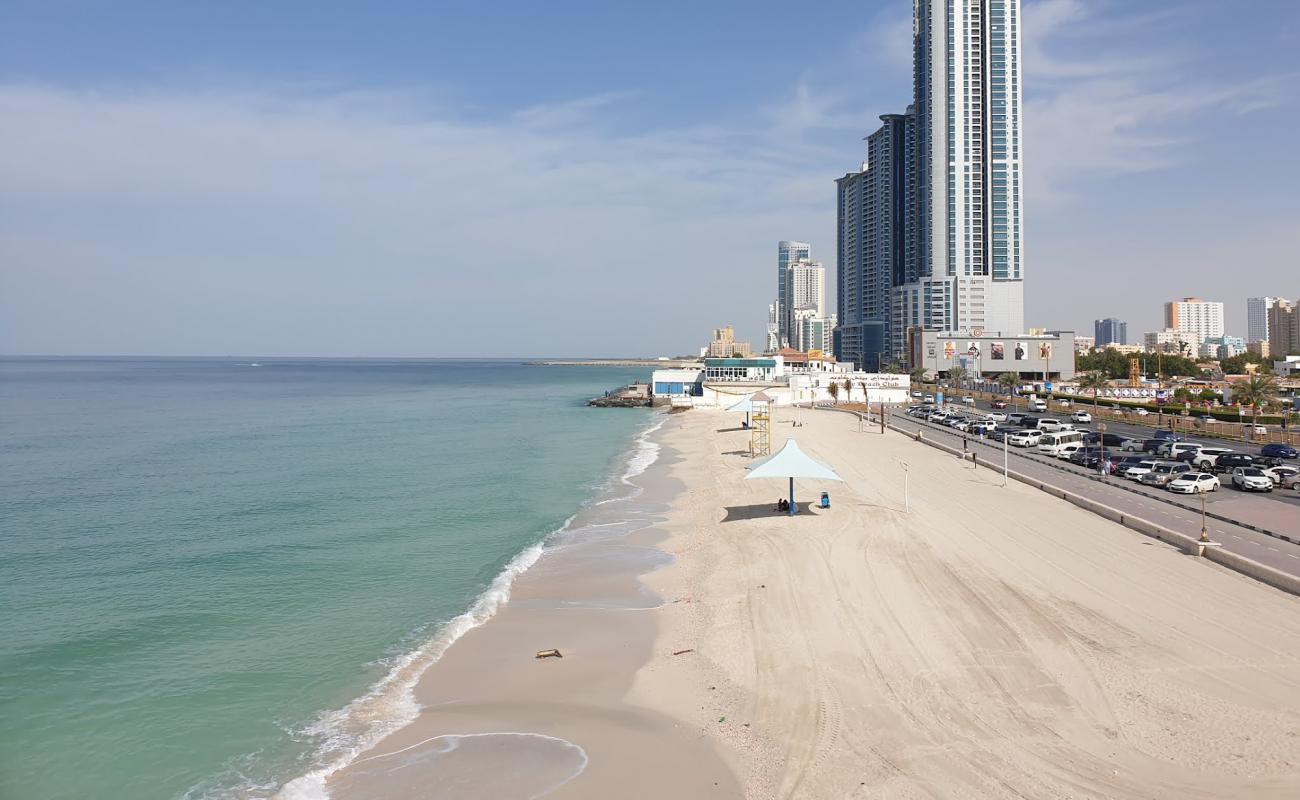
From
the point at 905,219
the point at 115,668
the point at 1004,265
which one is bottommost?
the point at 115,668

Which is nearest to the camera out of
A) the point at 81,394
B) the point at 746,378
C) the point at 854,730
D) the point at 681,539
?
the point at 854,730

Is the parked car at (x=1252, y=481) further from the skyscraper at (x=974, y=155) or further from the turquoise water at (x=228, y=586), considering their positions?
the skyscraper at (x=974, y=155)

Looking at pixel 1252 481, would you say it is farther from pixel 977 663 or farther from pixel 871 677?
pixel 871 677

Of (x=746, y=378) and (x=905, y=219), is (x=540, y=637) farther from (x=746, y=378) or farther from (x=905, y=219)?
(x=905, y=219)

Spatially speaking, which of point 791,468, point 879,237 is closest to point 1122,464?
point 791,468

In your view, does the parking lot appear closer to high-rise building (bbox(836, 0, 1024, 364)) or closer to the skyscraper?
high-rise building (bbox(836, 0, 1024, 364))

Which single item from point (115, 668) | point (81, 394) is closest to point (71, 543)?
point (115, 668)

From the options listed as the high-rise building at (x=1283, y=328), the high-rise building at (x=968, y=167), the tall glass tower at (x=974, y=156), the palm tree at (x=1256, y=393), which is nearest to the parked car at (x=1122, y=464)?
the palm tree at (x=1256, y=393)
